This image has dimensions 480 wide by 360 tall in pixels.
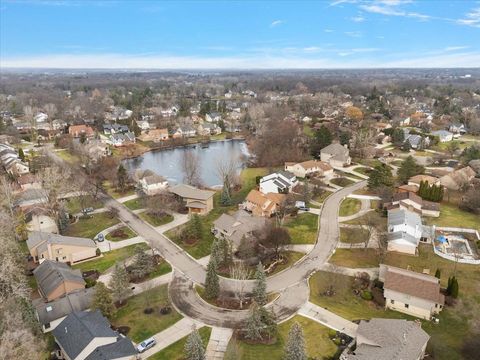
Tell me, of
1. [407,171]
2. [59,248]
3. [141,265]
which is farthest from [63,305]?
[407,171]

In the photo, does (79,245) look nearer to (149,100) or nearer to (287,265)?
(287,265)

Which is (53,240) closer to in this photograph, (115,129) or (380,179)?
(380,179)

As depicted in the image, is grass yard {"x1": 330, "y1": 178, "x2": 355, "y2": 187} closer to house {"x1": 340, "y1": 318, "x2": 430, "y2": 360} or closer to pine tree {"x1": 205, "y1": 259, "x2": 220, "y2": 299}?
pine tree {"x1": 205, "y1": 259, "x2": 220, "y2": 299}

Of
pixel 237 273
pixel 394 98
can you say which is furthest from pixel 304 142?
pixel 394 98

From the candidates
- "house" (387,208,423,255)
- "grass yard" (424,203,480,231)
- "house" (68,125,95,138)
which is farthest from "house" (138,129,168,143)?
"grass yard" (424,203,480,231)

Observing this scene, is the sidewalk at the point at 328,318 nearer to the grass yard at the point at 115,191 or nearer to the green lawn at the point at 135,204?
the green lawn at the point at 135,204

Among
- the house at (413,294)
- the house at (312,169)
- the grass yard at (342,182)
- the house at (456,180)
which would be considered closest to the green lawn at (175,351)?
the house at (413,294)
